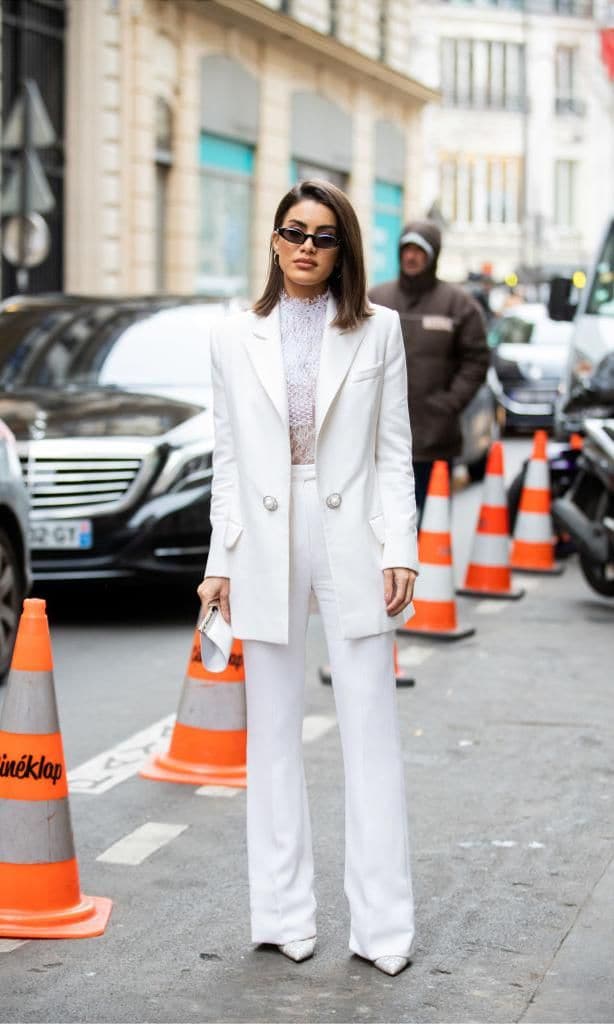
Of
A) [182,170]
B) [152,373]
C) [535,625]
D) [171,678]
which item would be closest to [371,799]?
[171,678]

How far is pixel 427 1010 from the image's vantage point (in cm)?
435

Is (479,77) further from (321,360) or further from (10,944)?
(10,944)

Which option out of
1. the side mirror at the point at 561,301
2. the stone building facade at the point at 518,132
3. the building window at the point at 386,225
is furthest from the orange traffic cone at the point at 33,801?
the stone building facade at the point at 518,132

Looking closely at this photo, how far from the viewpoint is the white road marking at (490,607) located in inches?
412

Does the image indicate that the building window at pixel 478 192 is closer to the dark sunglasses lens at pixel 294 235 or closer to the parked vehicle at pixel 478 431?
the parked vehicle at pixel 478 431

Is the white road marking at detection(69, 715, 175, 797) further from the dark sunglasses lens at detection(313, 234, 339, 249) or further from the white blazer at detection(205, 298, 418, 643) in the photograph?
the dark sunglasses lens at detection(313, 234, 339, 249)

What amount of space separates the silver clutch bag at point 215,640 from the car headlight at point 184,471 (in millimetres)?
5050

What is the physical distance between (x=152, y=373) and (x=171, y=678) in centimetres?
288

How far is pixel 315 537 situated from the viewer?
4559 mm

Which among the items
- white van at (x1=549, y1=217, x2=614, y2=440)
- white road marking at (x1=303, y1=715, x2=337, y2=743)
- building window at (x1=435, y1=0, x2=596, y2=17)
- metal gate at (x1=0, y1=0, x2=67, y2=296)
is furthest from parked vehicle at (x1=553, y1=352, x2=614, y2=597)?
building window at (x1=435, y1=0, x2=596, y2=17)

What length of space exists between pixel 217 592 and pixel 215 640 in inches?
4.5

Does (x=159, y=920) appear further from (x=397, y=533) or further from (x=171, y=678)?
(x=171, y=678)

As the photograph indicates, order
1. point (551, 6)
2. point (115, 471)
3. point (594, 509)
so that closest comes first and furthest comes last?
point (115, 471) → point (594, 509) → point (551, 6)

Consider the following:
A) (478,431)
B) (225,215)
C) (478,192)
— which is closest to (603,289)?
(478,431)
